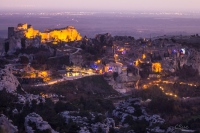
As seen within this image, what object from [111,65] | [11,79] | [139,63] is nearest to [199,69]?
[139,63]

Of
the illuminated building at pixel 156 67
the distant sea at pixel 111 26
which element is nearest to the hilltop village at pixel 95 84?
the illuminated building at pixel 156 67

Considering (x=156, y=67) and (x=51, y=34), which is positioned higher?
(x=51, y=34)

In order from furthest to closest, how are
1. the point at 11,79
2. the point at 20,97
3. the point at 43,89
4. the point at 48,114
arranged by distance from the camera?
1. the point at 43,89
2. the point at 11,79
3. the point at 20,97
4. the point at 48,114

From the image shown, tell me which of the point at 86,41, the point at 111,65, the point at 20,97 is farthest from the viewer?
the point at 86,41

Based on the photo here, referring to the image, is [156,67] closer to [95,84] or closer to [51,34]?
[95,84]

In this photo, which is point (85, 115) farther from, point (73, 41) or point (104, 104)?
point (73, 41)

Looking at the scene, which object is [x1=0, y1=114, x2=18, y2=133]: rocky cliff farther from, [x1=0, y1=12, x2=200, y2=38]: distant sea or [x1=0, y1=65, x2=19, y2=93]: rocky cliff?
[x1=0, y1=12, x2=200, y2=38]: distant sea

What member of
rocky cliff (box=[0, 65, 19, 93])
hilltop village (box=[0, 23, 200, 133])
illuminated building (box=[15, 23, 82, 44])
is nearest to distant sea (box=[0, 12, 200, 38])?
illuminated building (box=[15, 23, 82, 44])

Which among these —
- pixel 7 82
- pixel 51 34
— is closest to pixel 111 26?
pixel 51 34
